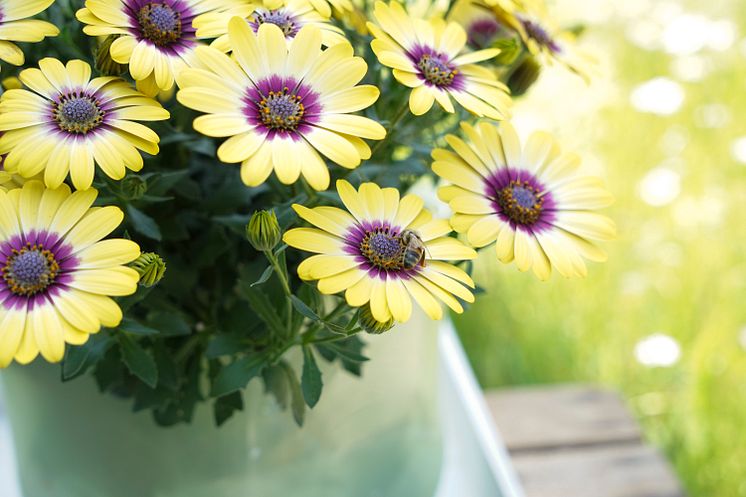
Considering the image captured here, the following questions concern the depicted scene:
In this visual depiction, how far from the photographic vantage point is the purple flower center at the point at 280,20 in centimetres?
37

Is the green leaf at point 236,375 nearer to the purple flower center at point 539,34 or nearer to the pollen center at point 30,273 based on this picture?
the pollen center at point 30,273

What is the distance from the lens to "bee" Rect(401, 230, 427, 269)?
0.32 metres

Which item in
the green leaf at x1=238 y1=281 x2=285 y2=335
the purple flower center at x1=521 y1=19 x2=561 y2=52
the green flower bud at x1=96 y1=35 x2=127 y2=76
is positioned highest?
the purple flower center at x1=521 y1=19 x2=561 y2=52

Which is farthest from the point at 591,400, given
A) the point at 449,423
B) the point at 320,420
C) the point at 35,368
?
the point at 35,368

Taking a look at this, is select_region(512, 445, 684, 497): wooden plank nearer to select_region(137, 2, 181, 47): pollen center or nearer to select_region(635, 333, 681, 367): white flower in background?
select_region(635, 333, 681, 367): white flower in background

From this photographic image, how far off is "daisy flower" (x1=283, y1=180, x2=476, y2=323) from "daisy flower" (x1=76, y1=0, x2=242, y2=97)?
0.08 m

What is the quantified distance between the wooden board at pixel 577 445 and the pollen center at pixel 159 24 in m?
0.53

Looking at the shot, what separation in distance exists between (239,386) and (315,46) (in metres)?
0.15

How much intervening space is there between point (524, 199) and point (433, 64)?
2.7 inches

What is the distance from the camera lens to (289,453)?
46 centimetres

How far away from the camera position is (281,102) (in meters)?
0.33

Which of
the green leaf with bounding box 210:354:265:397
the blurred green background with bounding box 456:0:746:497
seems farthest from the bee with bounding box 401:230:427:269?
the blurred green background with bounding box 456:0:746:497

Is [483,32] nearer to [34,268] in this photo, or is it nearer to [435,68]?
[435,68]

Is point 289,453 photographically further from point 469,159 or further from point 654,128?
point 654,128
